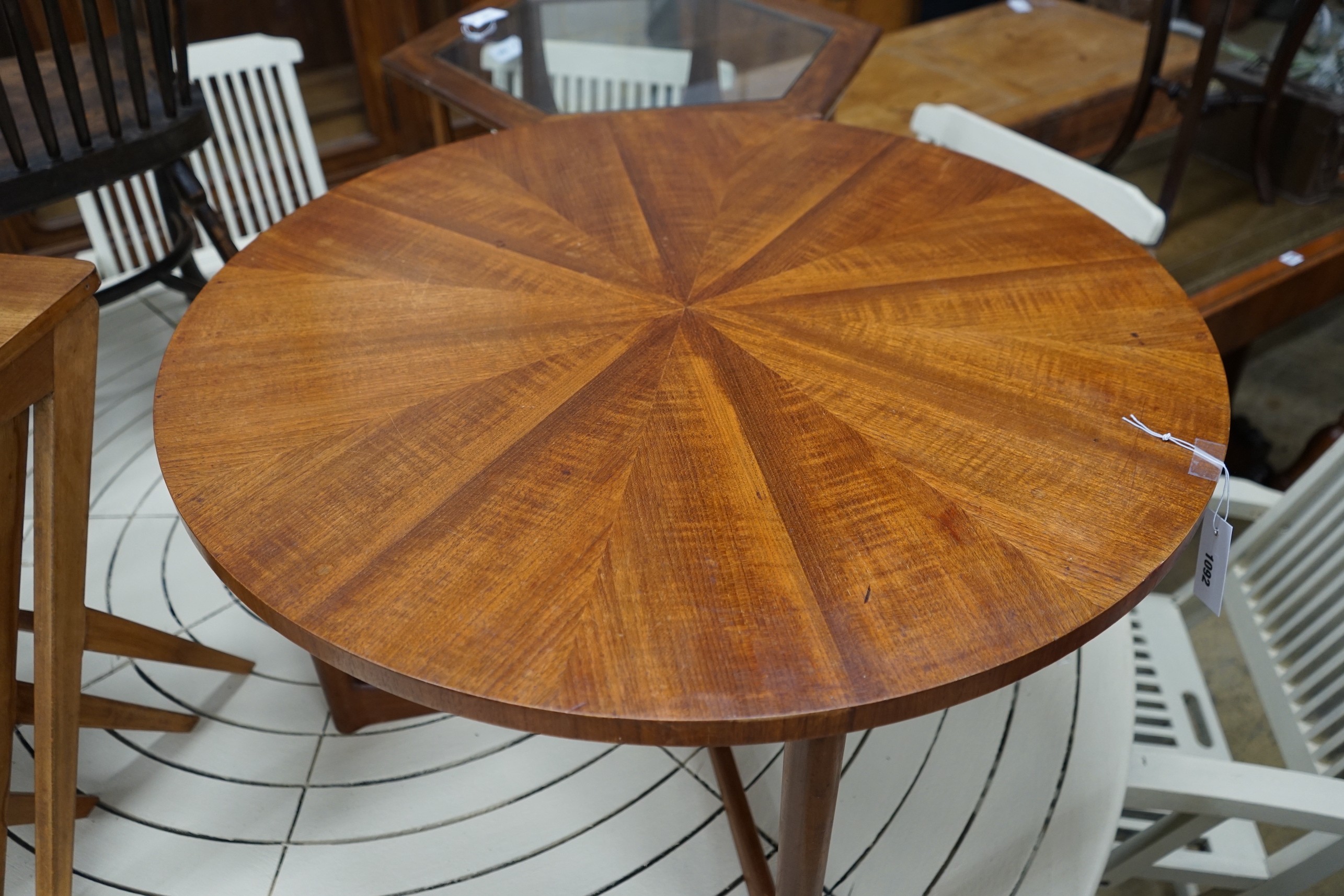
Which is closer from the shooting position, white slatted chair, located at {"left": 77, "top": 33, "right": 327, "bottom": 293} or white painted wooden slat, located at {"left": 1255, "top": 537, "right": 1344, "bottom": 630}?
white painted wooden slat, located at {"left": 1255, "top": 537, "right": 1344, "bottom": 630}

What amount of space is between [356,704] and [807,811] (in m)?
0.68

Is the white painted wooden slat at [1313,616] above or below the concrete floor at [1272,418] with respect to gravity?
above

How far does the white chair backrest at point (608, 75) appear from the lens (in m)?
1.85

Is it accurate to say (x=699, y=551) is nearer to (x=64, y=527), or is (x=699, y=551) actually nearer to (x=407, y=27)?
(x=64, y=527)

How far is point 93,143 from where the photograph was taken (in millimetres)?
1480

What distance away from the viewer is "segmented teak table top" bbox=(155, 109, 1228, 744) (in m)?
0.72

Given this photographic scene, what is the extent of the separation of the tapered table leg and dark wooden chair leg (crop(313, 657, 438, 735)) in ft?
1.03

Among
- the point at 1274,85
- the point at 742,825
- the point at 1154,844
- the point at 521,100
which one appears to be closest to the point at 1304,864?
the point at 1154,844

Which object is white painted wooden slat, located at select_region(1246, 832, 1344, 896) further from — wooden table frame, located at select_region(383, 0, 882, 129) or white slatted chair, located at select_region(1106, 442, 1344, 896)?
wooden table frame, located at select_region(383, 0, 882, 129)

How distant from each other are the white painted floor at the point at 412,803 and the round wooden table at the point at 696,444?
138 millimetres

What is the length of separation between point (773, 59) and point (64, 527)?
1.44 meters

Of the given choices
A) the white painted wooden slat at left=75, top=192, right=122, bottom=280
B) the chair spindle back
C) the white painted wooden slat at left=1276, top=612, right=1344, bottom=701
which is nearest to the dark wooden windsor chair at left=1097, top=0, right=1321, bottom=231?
the white painted wooden slat at left=1276, top=612, right=1344, bottom=701

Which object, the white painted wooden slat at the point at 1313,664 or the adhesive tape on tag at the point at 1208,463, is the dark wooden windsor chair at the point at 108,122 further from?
the white painted wooden slat at the point at 1313,664

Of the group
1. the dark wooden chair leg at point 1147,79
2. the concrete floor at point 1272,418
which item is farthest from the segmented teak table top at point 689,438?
the dark wooden chair leg at point 1147,79
